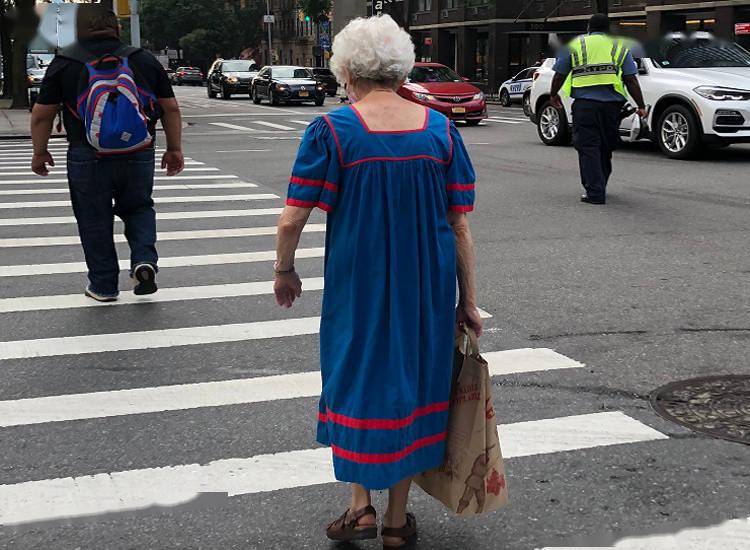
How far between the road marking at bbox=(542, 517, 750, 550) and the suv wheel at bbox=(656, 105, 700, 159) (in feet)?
41.8

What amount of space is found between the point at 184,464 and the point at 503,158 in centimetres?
1321

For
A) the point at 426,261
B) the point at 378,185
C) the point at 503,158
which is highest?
the point at 378,185

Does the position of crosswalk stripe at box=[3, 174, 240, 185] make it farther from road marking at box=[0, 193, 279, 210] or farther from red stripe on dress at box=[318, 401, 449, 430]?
red stripe on dress at box=[318, 401, 449, 430]

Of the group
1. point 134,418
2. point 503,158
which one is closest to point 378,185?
point 134,418

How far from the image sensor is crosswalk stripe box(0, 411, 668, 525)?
12.2ft

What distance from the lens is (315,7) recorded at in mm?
84875

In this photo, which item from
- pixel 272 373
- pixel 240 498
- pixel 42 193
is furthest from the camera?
pixel 42 193

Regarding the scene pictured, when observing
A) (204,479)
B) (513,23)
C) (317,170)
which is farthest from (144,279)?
(513,23)

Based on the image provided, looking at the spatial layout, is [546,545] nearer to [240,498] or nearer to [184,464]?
[240,498]

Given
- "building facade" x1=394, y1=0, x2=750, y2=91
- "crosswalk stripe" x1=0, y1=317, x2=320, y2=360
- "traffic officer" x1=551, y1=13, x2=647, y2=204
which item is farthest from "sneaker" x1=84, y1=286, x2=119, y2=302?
"building facade" x1=394, y1=0, x2=750, y2=91

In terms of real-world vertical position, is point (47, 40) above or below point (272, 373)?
above

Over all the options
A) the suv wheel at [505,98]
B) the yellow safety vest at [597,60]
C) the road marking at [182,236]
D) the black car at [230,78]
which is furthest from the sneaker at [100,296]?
the black car at [230,78]

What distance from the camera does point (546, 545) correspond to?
339 cm

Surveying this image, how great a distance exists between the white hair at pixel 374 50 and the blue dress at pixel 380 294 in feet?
0.46
